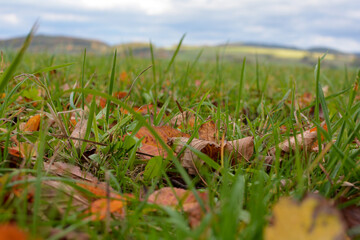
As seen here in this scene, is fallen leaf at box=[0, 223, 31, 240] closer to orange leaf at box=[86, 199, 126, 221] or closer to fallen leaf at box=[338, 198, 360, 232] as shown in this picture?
orange leaf at box=[86, 199, 126, 221]

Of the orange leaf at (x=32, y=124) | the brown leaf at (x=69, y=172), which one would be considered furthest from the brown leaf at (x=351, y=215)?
the orange leaf at (x=32, y=124)

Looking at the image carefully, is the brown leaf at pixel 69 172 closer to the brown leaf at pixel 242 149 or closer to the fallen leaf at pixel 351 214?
the brown leaf at pixel 242 149

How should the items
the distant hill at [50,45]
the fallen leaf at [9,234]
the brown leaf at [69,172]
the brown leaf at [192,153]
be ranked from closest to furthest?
the fallen leaf at [9,234] < the brown leaf at [69,172] < the brown leaf at [192,153] < the distant hill at [50,45]

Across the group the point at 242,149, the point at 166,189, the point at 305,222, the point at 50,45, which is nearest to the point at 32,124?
the point at 166,189

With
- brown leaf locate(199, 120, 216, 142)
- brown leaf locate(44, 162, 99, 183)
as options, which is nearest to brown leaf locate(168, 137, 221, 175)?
brown leaf locate(199, 120, 216, 142)

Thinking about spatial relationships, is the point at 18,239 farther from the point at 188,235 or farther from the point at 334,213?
the point at 334,213

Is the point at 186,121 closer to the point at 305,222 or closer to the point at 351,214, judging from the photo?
the point at 351,214
